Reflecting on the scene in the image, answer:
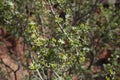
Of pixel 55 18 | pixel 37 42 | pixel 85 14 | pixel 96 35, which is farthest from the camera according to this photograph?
pixel 96 35

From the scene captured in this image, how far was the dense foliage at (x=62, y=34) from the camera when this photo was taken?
132 inches

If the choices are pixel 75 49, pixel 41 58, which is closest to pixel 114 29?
pixel 75 49

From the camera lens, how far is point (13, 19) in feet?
15.5

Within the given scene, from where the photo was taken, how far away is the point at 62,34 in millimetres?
3578

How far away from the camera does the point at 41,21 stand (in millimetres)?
5422

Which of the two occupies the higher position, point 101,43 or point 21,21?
point 21,21

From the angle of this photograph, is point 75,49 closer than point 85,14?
Yes

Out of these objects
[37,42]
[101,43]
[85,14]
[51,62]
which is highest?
[37,42]

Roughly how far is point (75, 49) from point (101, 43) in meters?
3.19

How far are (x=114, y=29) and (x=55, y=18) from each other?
3055 mm

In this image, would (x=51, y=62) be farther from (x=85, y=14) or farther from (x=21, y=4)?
(x=85, y=14)

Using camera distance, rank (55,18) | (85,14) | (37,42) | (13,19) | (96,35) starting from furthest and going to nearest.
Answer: (96,35) < (85,14) < (13,19) < (55,18) < (37,42)

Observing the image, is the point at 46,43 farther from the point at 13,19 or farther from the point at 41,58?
the point at 13,19

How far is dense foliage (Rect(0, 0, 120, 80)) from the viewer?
3.35 m
